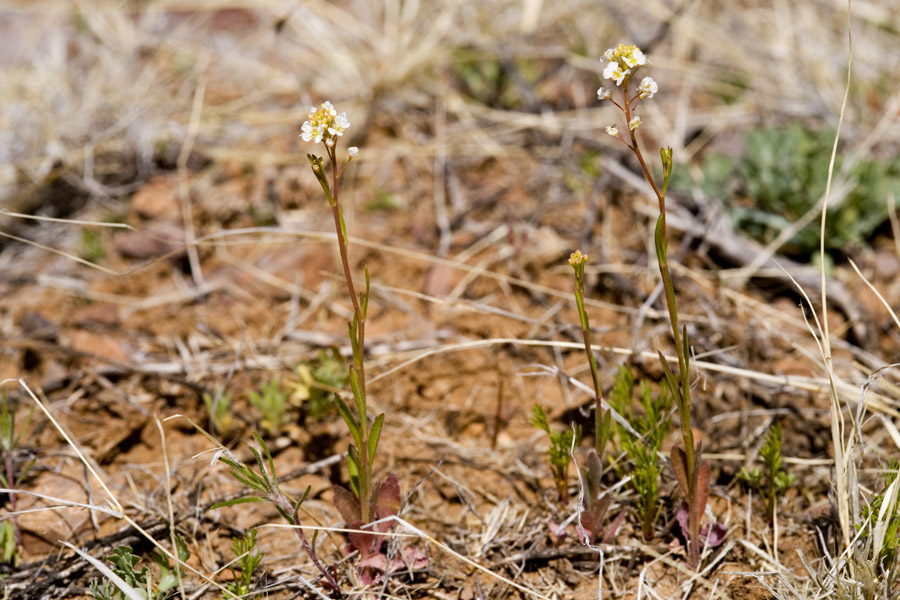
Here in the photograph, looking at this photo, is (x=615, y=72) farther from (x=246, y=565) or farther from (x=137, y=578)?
(x=137, y=578)

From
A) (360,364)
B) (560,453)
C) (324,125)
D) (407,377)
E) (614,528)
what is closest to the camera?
(324,125)

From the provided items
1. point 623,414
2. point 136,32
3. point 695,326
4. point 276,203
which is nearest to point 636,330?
point 695,326

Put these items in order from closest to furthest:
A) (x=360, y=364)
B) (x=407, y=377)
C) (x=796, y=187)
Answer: (x=360, y=364), (x=407, y=377), (x=796, y=187)

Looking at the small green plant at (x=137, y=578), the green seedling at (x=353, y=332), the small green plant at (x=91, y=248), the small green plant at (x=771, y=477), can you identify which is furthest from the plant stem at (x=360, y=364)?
the small green plant at (x=91, y=248)

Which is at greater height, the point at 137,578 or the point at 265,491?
the point at 265,491

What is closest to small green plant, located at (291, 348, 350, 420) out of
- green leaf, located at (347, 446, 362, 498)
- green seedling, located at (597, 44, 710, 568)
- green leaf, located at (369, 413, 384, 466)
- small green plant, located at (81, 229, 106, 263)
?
green leaf, located at (347, 446, 362, 498)

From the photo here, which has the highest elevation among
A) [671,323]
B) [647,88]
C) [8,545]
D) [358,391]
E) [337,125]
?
[647,88]

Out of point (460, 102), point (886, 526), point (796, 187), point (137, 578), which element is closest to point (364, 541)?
point (137, 578)
